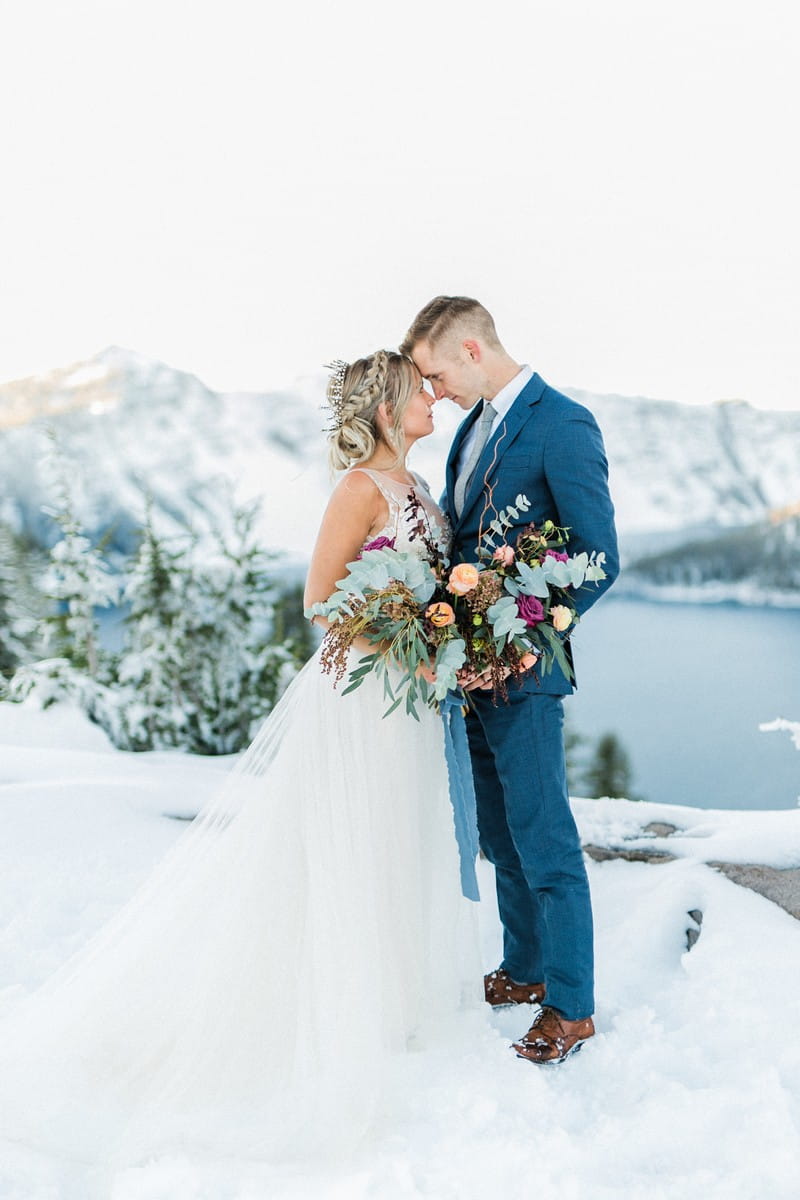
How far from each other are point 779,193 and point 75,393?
249 inches

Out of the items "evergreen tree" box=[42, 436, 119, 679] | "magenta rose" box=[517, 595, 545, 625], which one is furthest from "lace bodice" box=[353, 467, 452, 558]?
"evergreen tree" box=[42, 436, 119, 679]

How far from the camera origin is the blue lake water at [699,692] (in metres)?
9.53

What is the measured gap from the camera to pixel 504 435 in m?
2.32

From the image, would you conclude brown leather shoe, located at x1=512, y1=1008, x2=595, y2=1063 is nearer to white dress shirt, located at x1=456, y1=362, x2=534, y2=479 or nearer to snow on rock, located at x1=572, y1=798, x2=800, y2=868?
snow on rock, located at x1=572, y1=798, x2=800, y2=868

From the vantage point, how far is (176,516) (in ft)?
22.4

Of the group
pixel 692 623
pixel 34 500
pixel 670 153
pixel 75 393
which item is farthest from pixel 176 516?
pixel 692 623

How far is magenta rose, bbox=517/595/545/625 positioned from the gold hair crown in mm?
700

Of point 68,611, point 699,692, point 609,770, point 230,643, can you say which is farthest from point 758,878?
point 699,692

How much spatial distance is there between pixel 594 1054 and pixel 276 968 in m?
0.82

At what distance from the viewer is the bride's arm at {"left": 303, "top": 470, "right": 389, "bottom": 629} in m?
2.27

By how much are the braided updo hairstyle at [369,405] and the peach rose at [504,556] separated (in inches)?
18.1

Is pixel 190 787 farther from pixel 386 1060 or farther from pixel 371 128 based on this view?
pixel 371 128

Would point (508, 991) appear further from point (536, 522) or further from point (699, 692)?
point (699, 692)

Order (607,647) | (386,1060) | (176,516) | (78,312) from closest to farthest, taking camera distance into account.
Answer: (386,1060), (176,516), (78,312), (607,647)
